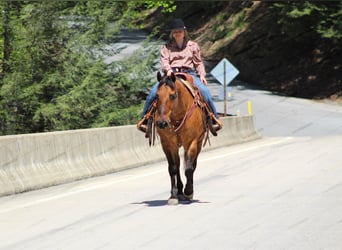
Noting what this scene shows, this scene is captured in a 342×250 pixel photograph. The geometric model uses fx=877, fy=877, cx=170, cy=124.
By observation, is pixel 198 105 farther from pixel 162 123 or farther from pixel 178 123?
pixel 162 123

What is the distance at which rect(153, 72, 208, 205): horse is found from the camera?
11.6m

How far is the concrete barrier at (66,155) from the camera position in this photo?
15.2m

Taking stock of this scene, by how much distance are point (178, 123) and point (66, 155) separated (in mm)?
5659

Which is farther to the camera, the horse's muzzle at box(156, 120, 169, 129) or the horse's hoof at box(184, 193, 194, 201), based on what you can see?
the horse's hoof at box(184, 193, 194, 201)

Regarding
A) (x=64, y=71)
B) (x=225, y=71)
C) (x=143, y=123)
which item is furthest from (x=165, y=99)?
(x=225, y=71)

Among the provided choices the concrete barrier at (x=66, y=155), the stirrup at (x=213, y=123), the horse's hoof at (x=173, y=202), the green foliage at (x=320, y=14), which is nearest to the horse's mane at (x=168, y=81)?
the stirrup at (x=213, y=123)

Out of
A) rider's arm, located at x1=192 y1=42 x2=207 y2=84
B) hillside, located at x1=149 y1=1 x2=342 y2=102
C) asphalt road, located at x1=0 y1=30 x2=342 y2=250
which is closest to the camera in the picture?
asphalt road, located at x1=0 y1=30 x2=342 y2=250

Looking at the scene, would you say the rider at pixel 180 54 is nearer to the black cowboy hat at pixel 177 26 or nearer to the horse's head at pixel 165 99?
the black cowboy hat at pixel 177 26

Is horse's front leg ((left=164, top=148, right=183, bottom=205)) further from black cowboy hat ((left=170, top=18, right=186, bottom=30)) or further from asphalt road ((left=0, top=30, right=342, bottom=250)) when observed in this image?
black cowboy hat ((left=170, top=18, right=186, bottom=30))

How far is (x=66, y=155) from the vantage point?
17234mm

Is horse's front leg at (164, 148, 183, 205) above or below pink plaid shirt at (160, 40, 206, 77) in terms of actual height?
below

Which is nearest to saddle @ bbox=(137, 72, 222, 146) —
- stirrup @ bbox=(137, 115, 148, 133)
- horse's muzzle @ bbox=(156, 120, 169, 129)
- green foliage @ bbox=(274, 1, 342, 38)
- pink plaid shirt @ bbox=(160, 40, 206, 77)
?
stirrup @ bbox=(137, 115, 148, 133)

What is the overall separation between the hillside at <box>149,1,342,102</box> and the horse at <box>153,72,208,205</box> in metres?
34.4

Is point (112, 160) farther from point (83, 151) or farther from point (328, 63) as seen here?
point (328, 63)
